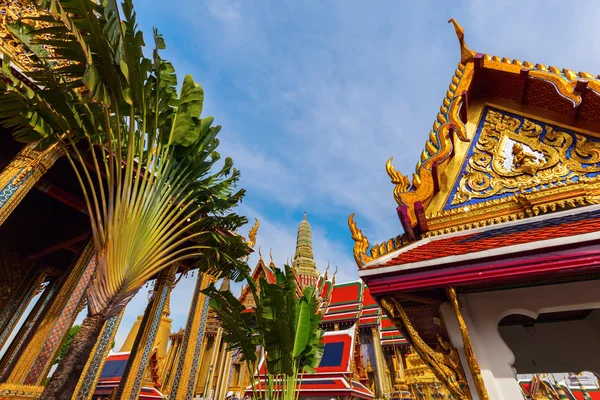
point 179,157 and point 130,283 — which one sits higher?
point 179,157

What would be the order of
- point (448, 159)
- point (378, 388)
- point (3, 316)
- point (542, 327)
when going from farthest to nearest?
point (378, 388) → point (3, 316) → point (542, 327) → point (448, 159)

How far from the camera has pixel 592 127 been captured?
10.7ft

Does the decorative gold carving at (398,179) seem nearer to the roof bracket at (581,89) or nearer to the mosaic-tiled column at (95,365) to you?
the roof bracket at (581,89)

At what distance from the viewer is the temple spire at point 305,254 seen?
28.5 metres

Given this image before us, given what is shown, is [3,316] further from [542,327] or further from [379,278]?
[542,327]

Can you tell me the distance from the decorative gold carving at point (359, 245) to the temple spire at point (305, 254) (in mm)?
23995

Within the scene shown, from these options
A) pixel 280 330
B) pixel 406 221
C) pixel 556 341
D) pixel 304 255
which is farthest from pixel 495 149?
pixel 304 255

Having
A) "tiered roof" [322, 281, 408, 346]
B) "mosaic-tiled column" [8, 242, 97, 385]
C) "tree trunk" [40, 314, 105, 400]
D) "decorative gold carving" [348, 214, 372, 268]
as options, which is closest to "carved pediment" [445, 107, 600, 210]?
"decorative gold carving" [348, 214, 372, 268]

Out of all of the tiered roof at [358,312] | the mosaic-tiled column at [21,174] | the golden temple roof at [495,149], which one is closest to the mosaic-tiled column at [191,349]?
the mosaic-tiled column at [21,174]

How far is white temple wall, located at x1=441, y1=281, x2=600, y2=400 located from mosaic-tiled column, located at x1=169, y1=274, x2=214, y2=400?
6.01 metres

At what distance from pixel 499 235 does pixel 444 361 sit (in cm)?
112

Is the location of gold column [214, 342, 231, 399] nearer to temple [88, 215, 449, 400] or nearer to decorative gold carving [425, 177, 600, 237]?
temple [88, 215, 449, 400]

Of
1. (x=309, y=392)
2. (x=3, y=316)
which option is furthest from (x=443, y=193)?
(x=3, y=316)

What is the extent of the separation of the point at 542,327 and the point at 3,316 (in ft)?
39.2
